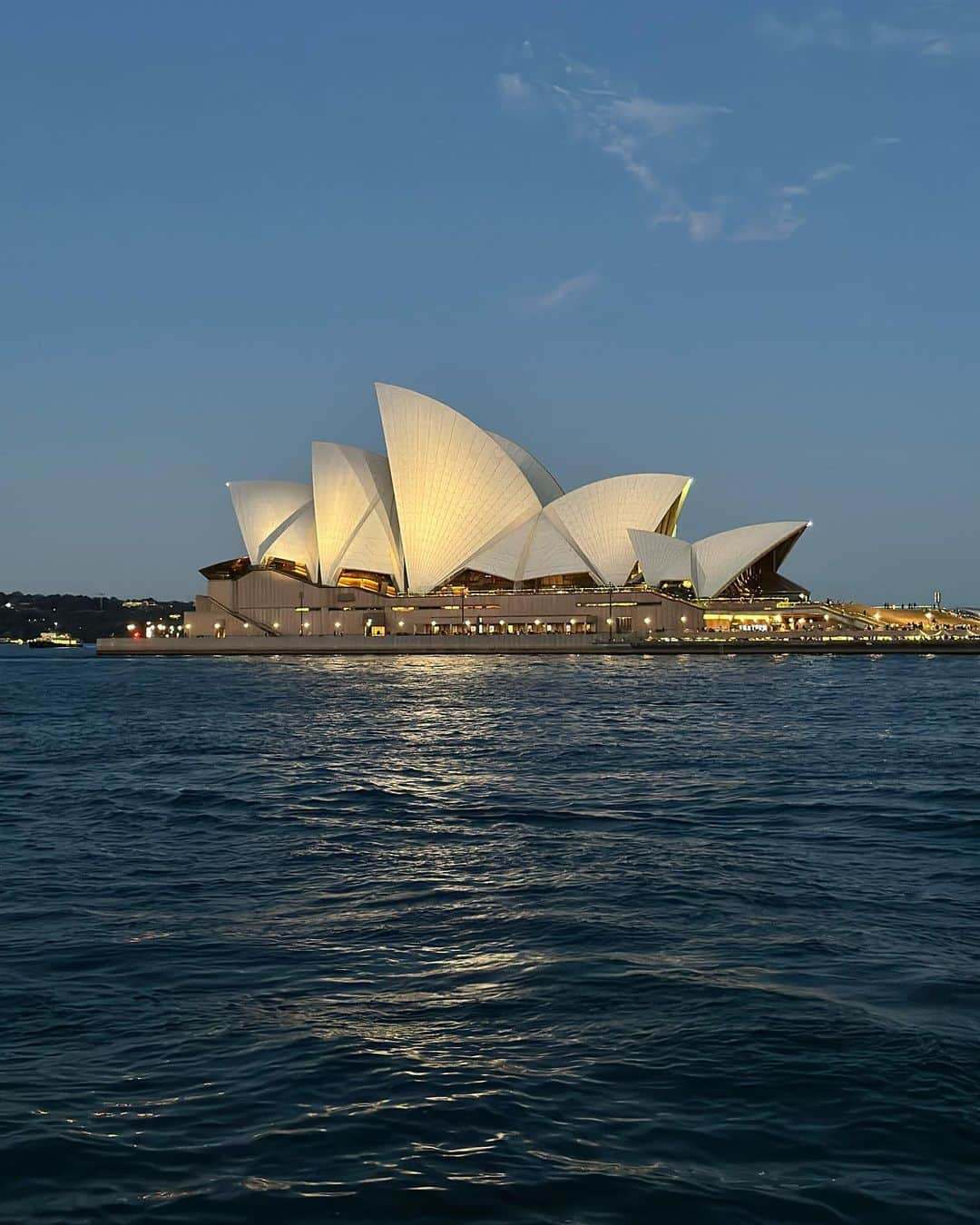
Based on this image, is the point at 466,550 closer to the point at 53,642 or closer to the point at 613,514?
the point at 613,514

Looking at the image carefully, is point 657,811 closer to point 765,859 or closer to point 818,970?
point 765,859

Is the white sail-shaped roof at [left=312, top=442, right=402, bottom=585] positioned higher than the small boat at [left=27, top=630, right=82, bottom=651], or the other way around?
the white sail-shaped roof at [left=312, top=442, right=402, bottom=585]

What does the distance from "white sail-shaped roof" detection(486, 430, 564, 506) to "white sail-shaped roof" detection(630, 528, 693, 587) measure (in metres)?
11.7

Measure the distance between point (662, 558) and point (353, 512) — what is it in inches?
1023

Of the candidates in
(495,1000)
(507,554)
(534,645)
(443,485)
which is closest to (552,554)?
(507,554)

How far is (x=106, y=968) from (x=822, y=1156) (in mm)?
5581

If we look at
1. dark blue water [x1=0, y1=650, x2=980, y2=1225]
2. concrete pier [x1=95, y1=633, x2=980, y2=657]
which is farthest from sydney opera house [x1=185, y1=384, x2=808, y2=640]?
dark blue water [x1=0, y1=650, x2=980, y2=1225]

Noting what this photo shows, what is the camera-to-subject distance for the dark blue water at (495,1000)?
5414 millimetres

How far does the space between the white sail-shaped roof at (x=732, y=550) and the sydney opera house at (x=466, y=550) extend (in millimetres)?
115

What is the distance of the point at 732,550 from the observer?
306 ft

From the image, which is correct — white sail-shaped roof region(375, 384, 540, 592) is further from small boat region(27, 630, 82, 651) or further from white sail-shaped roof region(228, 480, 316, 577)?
small boat region(27, 630, 82, 651)

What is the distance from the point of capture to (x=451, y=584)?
9956 centimetres

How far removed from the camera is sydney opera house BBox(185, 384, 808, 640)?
298 feet

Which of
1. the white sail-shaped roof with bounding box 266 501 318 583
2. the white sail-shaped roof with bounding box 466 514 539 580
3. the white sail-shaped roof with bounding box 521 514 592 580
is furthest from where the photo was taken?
the white sail-shaped roof with bounding box 266 501 318 583
